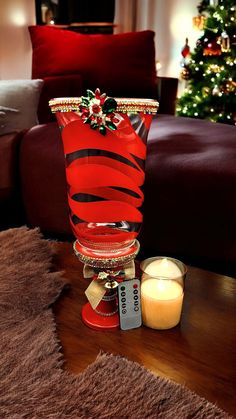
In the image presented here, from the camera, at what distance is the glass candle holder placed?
66 cm

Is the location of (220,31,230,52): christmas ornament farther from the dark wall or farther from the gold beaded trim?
the gold beaded trim

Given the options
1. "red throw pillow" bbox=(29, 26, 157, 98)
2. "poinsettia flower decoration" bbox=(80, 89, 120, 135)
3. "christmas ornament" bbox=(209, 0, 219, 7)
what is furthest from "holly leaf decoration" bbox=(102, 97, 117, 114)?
"christmas ornament" bbox=(209, 0, 219, 7)

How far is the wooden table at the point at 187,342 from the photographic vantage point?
1.86 feet

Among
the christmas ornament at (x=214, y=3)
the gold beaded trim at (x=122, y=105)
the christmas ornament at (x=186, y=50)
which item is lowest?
Answer: the christmas ornament at (x=186, y=50)

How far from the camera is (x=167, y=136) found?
1556 millimetres

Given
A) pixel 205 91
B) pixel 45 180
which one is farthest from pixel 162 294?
pixel 205 91

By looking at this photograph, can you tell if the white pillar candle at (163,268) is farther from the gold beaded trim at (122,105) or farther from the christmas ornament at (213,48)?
the christmas ornament at (213,48)

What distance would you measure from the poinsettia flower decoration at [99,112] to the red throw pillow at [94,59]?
1590mm

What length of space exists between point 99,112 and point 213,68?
257 centimetres

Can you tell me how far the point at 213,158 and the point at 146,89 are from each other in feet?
3.35

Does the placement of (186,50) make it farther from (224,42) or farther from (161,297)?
(161,297)

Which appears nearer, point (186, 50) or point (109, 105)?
point (109, 105)

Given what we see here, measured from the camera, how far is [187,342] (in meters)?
0.64

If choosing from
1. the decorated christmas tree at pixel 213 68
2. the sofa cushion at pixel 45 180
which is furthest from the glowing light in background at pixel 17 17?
the sofa cushion at pixel 45 180
